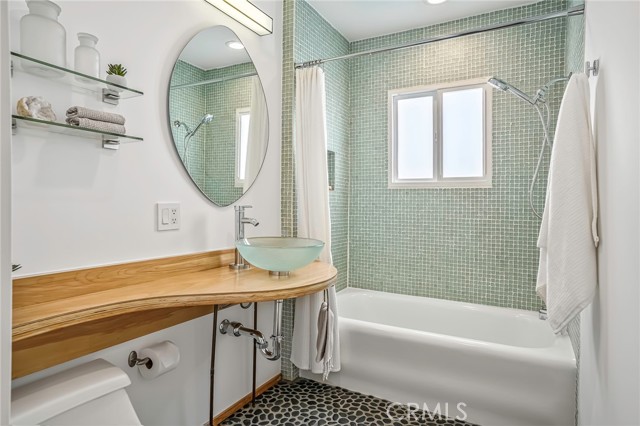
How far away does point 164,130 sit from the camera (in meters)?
1.65

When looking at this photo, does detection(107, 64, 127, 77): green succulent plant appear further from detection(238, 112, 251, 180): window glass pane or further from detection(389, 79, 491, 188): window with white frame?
detection(389, 79, 491, 188): window with white frame

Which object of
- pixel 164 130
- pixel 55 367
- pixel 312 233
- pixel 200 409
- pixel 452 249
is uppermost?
pixel 164 130

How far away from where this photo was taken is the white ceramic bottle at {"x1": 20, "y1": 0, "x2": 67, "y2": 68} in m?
1.12

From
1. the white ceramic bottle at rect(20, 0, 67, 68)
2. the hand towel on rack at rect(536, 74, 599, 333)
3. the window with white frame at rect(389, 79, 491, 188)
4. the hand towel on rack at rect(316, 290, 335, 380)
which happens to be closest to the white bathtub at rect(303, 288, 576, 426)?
the hand towel on rack at rect(316, 290, 335, 380)

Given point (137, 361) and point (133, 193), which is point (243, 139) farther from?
point (137, 361)

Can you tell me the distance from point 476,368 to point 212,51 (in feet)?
7.09

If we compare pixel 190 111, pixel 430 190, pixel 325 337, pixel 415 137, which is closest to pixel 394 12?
pixel 415 137

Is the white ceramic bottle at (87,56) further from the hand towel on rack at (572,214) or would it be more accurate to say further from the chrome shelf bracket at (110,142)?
the hand towel on rack at (572,214)

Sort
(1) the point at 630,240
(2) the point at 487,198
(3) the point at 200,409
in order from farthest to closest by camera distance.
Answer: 1. (2) the point at 487,198
2. (3) the point at 200,409
3. (1) the point at 630,240

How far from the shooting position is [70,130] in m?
1.24

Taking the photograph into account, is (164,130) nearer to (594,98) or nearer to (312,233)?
(312,233)

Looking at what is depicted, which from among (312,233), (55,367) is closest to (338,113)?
(312,233)

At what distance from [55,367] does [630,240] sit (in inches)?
70.9

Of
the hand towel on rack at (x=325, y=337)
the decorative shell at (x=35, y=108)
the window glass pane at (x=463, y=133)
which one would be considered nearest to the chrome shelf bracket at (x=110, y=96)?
the decorative shell at (x=35, y=108)
